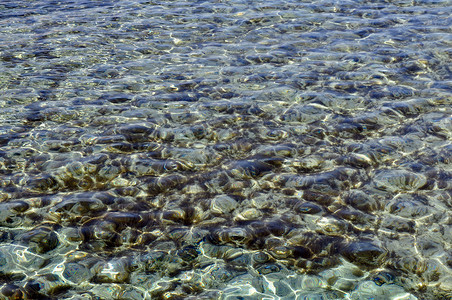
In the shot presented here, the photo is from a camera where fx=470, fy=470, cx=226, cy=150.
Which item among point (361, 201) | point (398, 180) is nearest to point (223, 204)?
point (361, 201)

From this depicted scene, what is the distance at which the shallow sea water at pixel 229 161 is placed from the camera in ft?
15.5

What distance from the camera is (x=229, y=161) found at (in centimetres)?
651

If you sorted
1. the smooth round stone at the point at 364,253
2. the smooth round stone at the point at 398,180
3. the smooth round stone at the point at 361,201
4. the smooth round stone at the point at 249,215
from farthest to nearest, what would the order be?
the smooth round stone at the point at 398,180 → the smooth round stone at the point at 361,201 → the smooth round stone at the point at 249,215 → the smooth round stone at the point at 364,253

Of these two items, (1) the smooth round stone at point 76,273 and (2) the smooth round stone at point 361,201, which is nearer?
(1) the smooth round stone at point 76,273

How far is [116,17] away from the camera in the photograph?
40.4ft

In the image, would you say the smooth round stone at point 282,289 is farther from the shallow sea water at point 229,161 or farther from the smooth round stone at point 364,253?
the smooth round stone at point 364,253

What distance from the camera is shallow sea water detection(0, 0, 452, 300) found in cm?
471

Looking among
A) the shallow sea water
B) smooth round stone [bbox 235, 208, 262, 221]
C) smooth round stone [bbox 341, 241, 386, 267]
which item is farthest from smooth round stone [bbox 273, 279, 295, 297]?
smooth round stone [bbox 235, 208, 262, 221]

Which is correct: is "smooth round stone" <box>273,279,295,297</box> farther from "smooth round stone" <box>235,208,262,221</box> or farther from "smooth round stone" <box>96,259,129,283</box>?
"smooth round stone" <box>96,259,129,283</box>

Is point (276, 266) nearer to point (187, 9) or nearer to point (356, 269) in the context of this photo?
point (356, 269)

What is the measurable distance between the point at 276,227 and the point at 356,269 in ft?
3.29

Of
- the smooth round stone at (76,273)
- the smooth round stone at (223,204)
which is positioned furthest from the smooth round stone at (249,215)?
the smooth round stone at (76,273)

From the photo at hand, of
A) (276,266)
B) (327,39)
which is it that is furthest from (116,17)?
(276,266)

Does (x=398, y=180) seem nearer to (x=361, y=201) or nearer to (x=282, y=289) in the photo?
(x=361, y=201)
